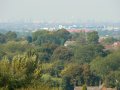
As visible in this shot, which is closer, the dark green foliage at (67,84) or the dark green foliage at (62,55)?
the dark green foliage at (67,84)

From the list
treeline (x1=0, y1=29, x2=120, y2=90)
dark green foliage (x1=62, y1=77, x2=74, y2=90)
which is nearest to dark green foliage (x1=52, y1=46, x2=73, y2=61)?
treeline (x1=0, y1=29, x2=120, y2=90)

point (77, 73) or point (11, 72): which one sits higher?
point (11, 72)

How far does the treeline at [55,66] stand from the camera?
14.5m

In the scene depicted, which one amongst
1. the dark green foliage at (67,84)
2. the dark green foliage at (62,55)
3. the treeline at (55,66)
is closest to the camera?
the treeline at (55,66)

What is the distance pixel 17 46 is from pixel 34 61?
108 feet

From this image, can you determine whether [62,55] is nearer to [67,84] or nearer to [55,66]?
[55,66]

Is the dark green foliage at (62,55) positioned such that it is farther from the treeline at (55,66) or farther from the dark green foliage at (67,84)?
the dark green foliage at (67,84)

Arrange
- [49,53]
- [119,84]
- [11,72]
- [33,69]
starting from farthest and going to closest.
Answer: [49,53]
[119,84]
[33,69]
[11,72]

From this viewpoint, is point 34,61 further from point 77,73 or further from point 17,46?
point 17,46

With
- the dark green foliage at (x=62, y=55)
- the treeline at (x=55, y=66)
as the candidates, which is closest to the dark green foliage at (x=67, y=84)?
the treeline at (x=55, y=66)

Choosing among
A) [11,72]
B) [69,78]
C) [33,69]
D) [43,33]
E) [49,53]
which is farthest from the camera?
[43,33]

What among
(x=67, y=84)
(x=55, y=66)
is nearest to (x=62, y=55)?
(x=55, y=66)

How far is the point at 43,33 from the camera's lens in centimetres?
6950

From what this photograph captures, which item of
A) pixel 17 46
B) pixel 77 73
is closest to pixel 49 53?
pixel 17 46
